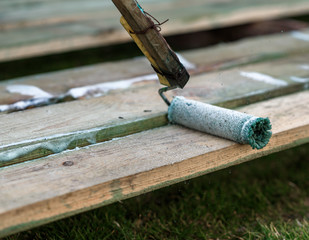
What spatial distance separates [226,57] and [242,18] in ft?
2.73

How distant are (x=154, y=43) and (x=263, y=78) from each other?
0.69 meters

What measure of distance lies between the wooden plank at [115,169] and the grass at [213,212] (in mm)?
168

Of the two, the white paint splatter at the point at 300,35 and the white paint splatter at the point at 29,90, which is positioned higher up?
the white paint splatter at the point at 29,90

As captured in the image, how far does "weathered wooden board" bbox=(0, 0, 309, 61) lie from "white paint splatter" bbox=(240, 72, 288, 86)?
0.85m

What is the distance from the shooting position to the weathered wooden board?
7.70ft

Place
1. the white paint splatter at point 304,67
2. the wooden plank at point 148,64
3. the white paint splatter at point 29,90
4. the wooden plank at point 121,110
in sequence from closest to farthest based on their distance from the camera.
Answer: the wooden plank at point 121,110 < the white paint splatter at point 29,90 < the wooden plank at point 148,64 < the white paint splatter at point 304,67

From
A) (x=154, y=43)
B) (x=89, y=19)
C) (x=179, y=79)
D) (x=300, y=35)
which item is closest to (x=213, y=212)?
(x=179, y=79)

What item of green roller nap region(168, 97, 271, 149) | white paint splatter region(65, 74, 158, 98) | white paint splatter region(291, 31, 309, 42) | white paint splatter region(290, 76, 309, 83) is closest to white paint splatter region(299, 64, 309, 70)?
white paint splatter region(290, 76, 309, 83)

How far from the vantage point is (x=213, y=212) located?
1697 mm

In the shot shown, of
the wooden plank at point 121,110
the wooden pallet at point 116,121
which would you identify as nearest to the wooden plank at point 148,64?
the wooden pallet at point 116,121

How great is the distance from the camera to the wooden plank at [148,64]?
1.77m

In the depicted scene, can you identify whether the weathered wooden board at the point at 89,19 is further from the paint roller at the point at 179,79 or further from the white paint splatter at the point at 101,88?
the paint roller at the point at 179,79

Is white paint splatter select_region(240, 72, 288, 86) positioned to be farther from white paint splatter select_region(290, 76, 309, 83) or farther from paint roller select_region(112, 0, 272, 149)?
paint roller select_region(112, 0, 272, 149)

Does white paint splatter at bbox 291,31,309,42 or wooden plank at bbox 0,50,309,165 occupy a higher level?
wooden plank at bbox 0,50,309,165
